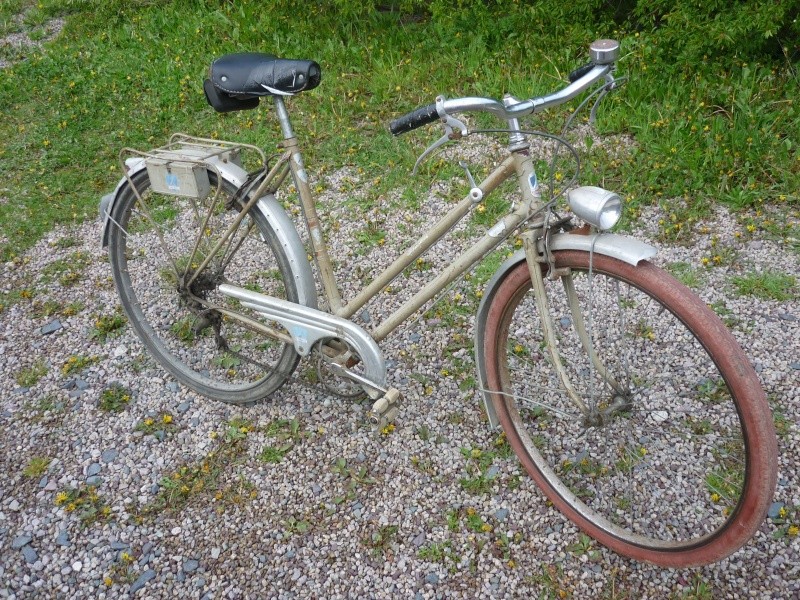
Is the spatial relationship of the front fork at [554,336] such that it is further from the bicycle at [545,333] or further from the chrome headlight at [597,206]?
the chrome headlight at [597,206]

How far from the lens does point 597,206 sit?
6.49ft

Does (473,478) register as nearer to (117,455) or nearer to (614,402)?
(614,402)

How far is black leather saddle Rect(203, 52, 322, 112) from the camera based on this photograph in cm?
246

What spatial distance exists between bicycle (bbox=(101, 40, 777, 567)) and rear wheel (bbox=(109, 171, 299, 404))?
0.01 metres

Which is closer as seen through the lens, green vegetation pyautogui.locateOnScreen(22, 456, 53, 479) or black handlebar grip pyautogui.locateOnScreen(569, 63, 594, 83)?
black handlebar grip pyautogui.locateOnScreen(569, 63, 594, 83)

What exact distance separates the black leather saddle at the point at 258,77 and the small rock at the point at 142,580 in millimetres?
1857

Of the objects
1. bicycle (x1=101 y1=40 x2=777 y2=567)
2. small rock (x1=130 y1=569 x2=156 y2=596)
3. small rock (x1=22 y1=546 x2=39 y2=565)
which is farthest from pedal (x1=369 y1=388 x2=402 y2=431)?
small rock (x1=22 y1=546 x2=39 y2=565)

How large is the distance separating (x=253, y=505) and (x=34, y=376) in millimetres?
1583

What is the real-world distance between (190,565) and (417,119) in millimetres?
1889

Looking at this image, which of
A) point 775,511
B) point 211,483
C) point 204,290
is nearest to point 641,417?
point 775,511

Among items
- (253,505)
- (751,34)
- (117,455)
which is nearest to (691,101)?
(751,34)

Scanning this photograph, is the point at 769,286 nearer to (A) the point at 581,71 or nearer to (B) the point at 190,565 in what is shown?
(A) the point at 581,71

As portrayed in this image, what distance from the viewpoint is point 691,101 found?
4.55 metres

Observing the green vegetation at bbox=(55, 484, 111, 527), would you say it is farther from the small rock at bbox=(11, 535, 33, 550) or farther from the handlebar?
the handlebar
